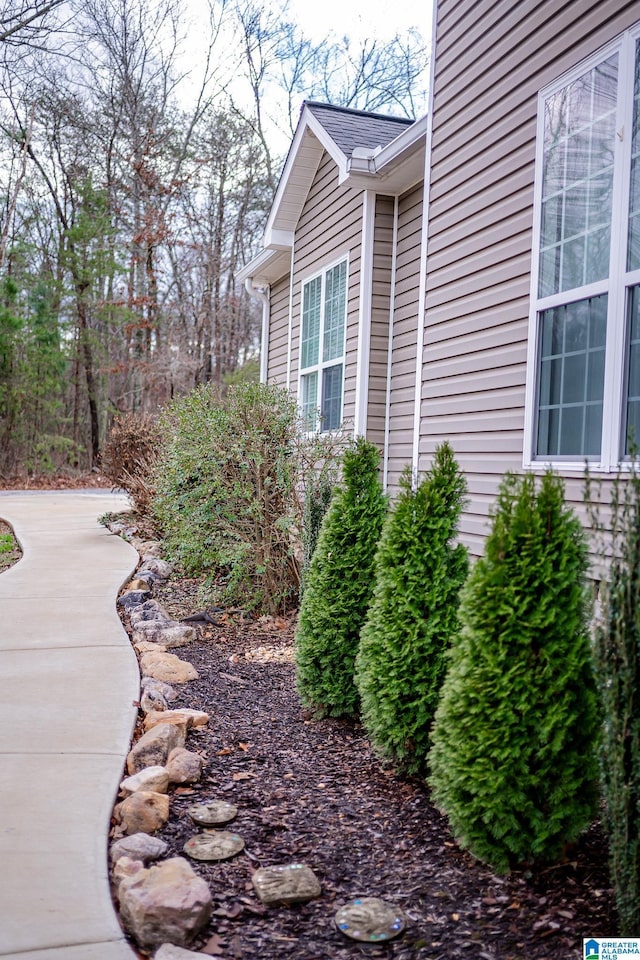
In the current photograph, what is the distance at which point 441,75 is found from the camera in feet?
18.0

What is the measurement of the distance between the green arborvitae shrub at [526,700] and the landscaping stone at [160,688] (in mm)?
1999

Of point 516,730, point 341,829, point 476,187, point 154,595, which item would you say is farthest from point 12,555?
point 516,730

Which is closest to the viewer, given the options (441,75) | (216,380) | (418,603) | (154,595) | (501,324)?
(418,603)

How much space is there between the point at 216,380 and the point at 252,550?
18640 millimetres

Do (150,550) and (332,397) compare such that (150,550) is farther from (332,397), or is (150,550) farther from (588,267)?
(588,267)

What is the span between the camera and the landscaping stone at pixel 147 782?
2943mm

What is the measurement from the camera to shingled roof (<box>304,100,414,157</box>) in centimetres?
783

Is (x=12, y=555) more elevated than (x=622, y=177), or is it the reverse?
(x=622, y=177)

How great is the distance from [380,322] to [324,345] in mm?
1222

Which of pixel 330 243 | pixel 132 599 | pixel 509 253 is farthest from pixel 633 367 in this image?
pixel 330 243

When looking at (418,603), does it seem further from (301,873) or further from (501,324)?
(501,324)

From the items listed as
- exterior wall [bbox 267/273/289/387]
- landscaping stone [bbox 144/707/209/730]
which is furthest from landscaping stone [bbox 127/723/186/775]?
exterior wall [bbox 267/273/289/387]

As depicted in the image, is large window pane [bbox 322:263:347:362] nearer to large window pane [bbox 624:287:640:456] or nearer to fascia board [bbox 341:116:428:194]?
fascia board [bbox 341:116:428:194]

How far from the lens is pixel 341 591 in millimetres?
3910
